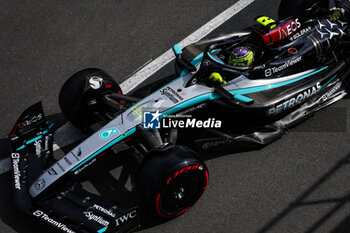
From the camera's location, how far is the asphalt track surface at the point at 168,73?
4.93 metres

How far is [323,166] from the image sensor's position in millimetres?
5430

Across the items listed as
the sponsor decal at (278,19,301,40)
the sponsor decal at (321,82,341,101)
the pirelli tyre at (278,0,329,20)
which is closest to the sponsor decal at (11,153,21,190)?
Result: the sponsor decal at (278,19,301,40)

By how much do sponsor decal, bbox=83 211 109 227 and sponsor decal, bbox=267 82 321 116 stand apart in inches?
97.4

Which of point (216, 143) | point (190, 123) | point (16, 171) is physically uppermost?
point (16, 171)

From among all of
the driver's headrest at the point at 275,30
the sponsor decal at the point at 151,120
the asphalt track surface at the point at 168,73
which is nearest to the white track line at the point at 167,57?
the asphalt track surface at the point at 168,73

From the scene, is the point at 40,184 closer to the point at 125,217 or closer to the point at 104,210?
the point at 104,210

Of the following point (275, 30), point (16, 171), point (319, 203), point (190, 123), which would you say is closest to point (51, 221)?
point (16, 171)

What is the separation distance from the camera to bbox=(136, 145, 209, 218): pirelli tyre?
442 cm

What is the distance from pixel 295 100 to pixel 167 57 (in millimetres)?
2505

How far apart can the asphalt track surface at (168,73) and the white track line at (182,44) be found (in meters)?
0.13

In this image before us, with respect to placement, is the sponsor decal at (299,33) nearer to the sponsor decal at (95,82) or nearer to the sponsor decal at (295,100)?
the sponsor decal at (295,100)

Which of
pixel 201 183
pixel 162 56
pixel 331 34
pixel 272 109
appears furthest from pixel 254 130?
pixel 162 56

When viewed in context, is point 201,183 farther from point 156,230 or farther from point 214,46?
point 214,46

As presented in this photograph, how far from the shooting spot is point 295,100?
557 cm
